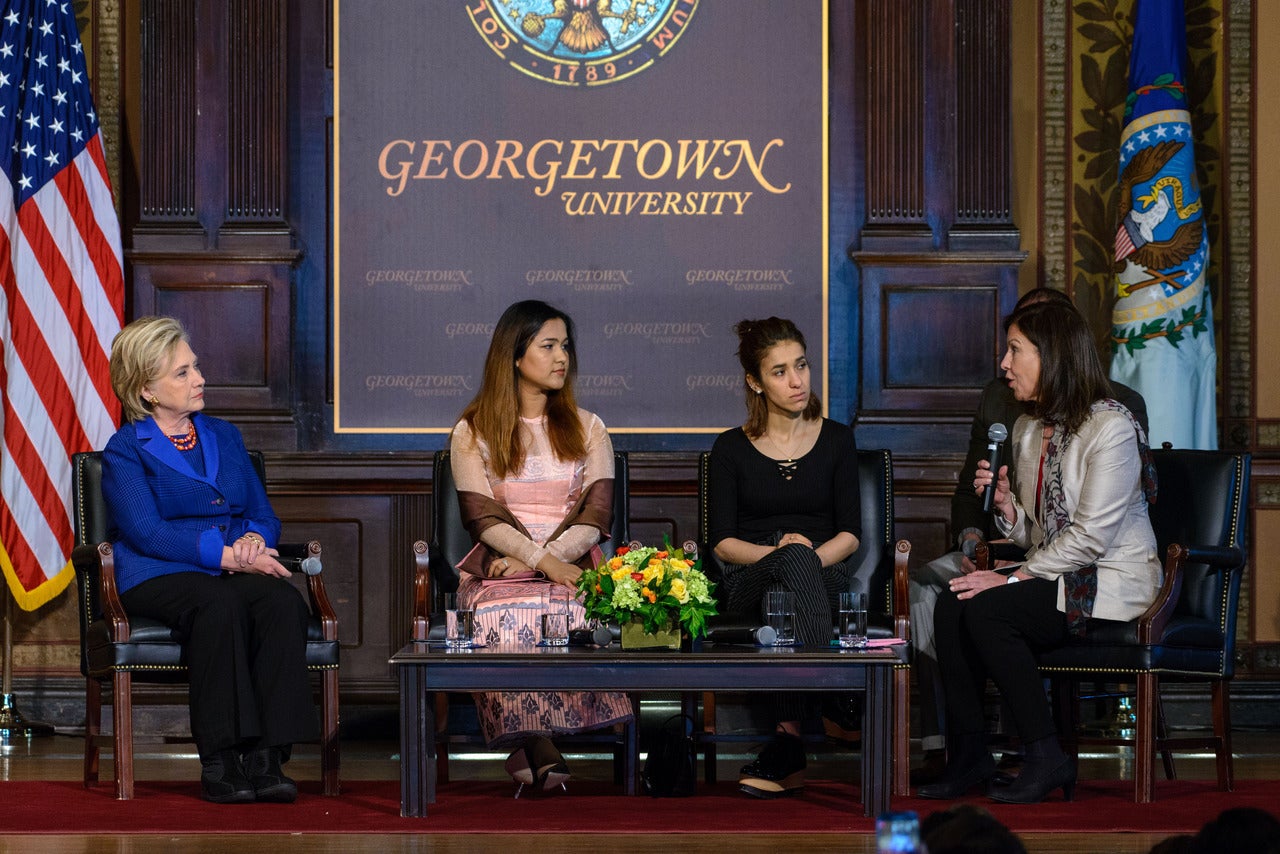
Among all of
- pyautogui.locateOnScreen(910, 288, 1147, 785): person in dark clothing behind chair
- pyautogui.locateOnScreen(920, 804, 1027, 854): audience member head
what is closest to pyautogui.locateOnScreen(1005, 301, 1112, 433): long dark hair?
pyautogui.locateOnScreen(910, 288, 1147, 785): person in dark clothing behind chair

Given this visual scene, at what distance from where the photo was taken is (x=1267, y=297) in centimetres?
598

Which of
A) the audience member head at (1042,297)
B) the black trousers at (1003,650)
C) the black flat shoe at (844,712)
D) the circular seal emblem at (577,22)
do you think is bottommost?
the black flat shoe at (844,712)

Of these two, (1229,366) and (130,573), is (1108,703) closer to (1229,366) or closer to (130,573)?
(1229,366)

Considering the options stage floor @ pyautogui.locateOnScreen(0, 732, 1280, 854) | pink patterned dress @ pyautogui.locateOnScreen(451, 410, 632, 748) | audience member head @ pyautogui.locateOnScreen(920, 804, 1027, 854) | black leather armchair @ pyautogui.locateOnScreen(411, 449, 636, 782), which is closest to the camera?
audience member head @ pyautogui.locateOnScreen(920, 804, 1027, 854)

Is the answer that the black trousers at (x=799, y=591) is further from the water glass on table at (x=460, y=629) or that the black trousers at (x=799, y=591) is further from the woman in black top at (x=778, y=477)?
the water glass on table at (x=460, y=629)

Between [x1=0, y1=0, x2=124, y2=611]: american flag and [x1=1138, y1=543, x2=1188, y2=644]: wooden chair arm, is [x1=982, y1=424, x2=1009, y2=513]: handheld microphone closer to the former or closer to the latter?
[x1=1138, y1=543, x2=1188, y2=644]: wooden chair arm

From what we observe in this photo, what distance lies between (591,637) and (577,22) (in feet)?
8.99

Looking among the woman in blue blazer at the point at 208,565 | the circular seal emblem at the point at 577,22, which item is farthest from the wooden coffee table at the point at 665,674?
the circular seal emblem at the point at 577,22

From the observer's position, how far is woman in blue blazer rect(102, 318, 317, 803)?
4.40 metres

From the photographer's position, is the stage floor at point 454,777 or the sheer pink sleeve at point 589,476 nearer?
the stage floor at point 454,777

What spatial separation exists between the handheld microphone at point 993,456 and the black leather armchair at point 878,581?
29 cm

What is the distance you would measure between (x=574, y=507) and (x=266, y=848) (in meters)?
1.68

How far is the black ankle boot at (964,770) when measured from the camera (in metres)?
4.46

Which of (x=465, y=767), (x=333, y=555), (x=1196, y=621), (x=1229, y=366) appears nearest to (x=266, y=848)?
(x=465, y=767)
